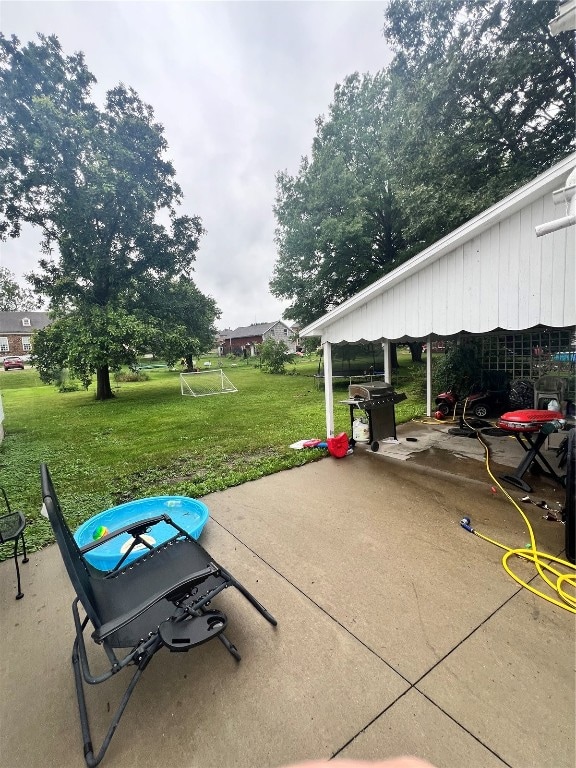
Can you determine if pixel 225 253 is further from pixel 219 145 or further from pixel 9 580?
pixel 9 580

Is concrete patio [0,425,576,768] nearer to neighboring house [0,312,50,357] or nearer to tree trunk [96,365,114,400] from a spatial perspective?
tree trunk [96,365,114,400]

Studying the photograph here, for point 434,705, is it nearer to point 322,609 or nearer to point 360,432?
point 322,609

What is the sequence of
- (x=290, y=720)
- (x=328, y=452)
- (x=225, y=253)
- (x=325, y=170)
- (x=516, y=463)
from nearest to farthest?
(x=290, y=720), (x=516, y=463), (x=328, y=452), (x=325, y=170), (x=225, y=253)

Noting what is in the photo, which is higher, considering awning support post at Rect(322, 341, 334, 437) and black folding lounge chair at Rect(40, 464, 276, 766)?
awning support post at Rect(322, 341, 334, 437)

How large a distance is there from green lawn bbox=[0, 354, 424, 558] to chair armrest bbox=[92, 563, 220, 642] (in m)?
2.50

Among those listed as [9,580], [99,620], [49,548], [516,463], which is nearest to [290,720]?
[99,620]

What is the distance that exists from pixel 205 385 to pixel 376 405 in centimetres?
1308

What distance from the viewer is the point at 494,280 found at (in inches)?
145

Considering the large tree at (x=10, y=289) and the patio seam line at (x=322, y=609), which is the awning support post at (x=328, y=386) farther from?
the large tree at (x=10, y=289)

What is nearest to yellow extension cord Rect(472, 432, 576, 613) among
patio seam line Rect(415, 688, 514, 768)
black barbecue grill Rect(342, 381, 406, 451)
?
patio seam line Rect(415, 688, 514, 768)

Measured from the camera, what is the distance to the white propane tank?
592cm

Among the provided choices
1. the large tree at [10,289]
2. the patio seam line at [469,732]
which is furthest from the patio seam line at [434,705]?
the large tree at [10,289]

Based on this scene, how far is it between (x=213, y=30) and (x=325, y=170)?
420 inches

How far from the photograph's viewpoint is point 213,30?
18.5ft
